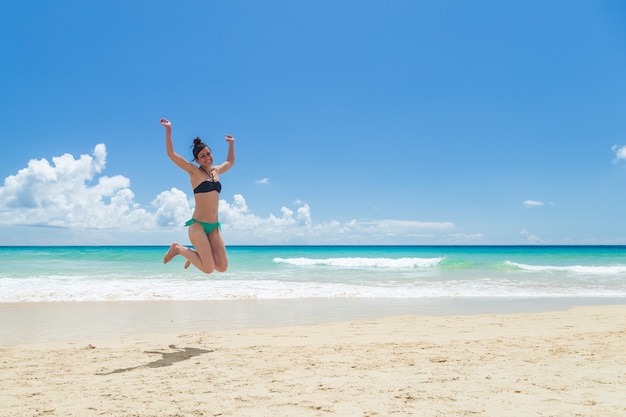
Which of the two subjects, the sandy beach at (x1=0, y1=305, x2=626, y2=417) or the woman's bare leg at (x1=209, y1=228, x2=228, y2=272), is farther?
the woman's bare leg at (x1=209, y1=228, x2=228, y2=272)

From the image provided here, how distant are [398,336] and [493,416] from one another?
3.63 meters

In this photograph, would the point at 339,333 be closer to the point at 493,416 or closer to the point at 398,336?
the point at 398,336

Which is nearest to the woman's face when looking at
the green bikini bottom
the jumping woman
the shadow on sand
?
the jumping woman

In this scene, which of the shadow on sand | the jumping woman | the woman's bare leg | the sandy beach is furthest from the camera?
the woman's bare leg

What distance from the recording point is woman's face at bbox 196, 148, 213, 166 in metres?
6.62

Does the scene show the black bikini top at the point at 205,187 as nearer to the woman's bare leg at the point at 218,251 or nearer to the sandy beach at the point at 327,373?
the woman's bare leg at the point at 218,251

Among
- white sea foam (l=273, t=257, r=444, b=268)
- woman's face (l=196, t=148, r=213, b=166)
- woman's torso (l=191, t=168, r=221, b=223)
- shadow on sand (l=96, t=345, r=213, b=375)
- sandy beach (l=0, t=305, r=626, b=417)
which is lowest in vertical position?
white sea foam (l=273, t=257, r=444, b=268)

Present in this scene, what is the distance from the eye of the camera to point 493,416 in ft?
11.8

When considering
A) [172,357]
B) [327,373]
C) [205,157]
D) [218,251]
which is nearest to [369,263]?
[218,251]

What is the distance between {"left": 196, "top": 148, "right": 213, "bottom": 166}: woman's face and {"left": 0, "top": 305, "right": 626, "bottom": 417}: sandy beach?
2.63 meters

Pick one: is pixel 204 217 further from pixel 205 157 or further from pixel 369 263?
pixel 369 263

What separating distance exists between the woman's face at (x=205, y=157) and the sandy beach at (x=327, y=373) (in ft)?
8.64

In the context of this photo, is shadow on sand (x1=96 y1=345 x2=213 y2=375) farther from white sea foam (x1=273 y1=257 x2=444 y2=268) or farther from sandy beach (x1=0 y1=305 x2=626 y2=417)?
white sea foam (x1=273 y1=257 x2=444 y2=268)

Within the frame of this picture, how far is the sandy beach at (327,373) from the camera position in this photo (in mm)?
3906
